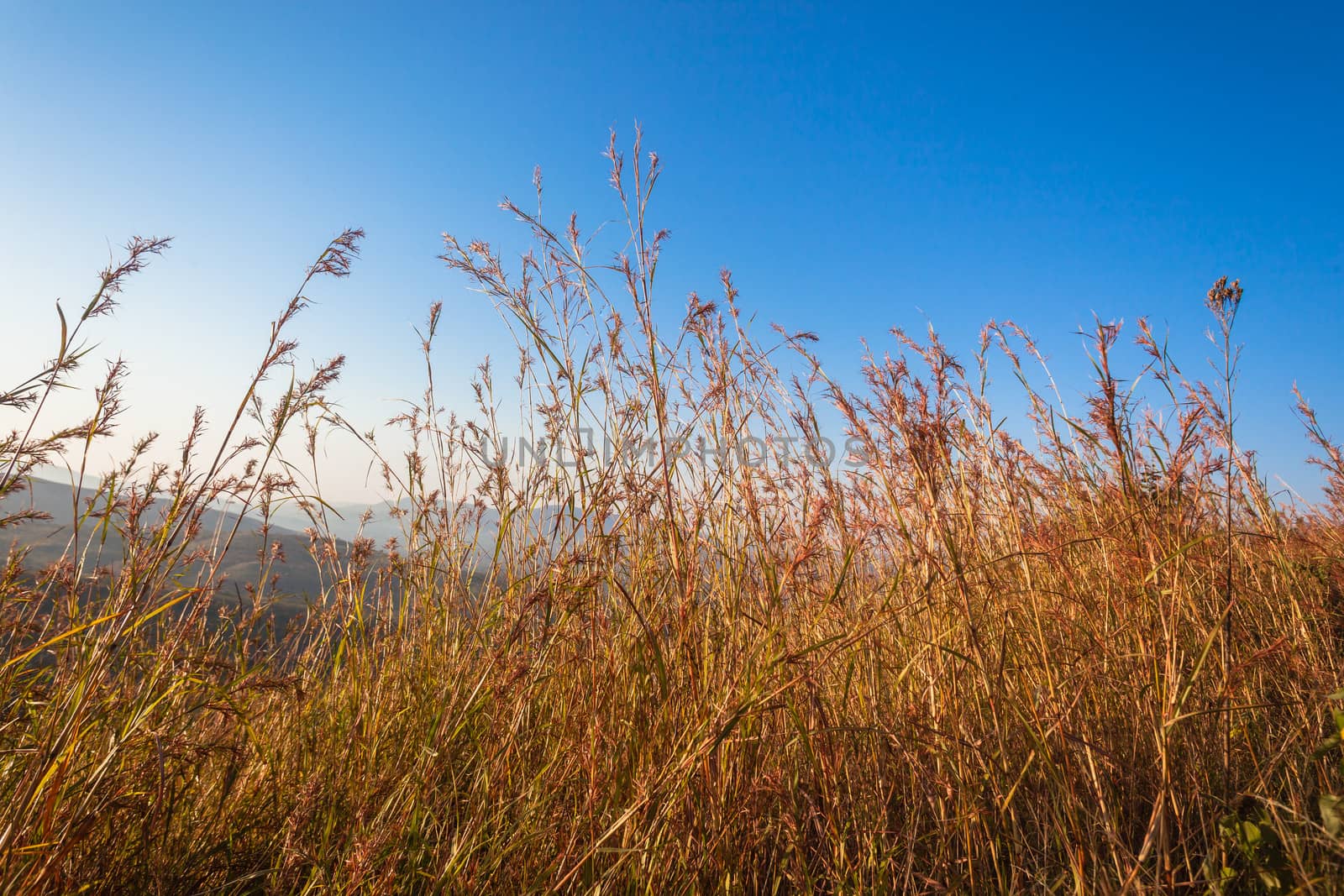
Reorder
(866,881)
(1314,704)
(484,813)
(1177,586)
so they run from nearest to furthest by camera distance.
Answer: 1. (1177,586)
2. (866,881)
3. (484,813)
4. (1314,704)

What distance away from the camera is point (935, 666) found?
156 centimetres

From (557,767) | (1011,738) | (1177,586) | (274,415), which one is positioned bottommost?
(557,767)

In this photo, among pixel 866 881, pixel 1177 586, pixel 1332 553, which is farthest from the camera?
pixel 1332 553

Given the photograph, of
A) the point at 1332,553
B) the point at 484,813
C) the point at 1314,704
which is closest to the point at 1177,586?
the point at 1314,704

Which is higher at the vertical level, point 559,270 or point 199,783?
point 559,270

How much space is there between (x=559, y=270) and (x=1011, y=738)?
1.85 m

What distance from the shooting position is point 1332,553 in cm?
336

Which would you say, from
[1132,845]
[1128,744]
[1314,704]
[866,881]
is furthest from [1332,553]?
[866,881]

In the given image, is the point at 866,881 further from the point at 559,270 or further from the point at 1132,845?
the point at 559,270

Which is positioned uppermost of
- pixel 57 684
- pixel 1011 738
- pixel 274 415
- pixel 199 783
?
pixel 274 415

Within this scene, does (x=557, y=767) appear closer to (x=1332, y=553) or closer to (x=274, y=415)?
(x=274, y=415)

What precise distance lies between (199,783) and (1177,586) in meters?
2.40

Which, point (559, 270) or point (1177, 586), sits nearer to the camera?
point (1177, 586)

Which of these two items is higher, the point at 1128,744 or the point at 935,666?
the point at 935,666
